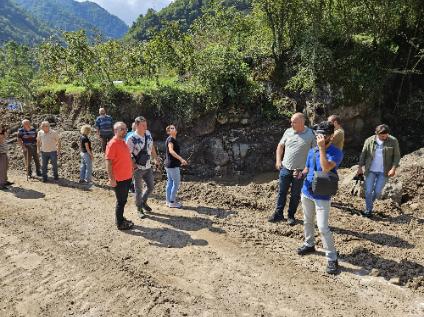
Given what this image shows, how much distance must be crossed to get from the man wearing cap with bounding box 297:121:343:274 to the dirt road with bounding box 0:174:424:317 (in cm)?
37

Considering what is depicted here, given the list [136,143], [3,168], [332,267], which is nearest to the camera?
[332,267]

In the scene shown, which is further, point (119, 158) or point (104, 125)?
point (104, 125)

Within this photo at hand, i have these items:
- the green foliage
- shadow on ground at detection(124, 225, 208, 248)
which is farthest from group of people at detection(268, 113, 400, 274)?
the green foliage

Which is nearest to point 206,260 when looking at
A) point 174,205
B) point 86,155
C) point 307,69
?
point 174,205

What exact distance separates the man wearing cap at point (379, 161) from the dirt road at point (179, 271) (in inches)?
32.3

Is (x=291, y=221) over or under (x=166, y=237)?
over

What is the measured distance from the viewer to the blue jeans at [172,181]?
802 centimetres

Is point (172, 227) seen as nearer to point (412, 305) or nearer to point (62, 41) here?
point (412, 305)

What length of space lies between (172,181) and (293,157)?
272 cm

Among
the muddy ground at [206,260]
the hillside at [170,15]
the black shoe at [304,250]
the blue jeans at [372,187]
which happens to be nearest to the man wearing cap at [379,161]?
the blue jeans at [372,187]

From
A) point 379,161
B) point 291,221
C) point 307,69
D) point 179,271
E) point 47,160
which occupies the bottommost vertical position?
point 179,271

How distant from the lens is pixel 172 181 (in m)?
8.21

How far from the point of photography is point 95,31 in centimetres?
1667

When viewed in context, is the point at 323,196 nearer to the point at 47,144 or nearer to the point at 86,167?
the point at 86,167
